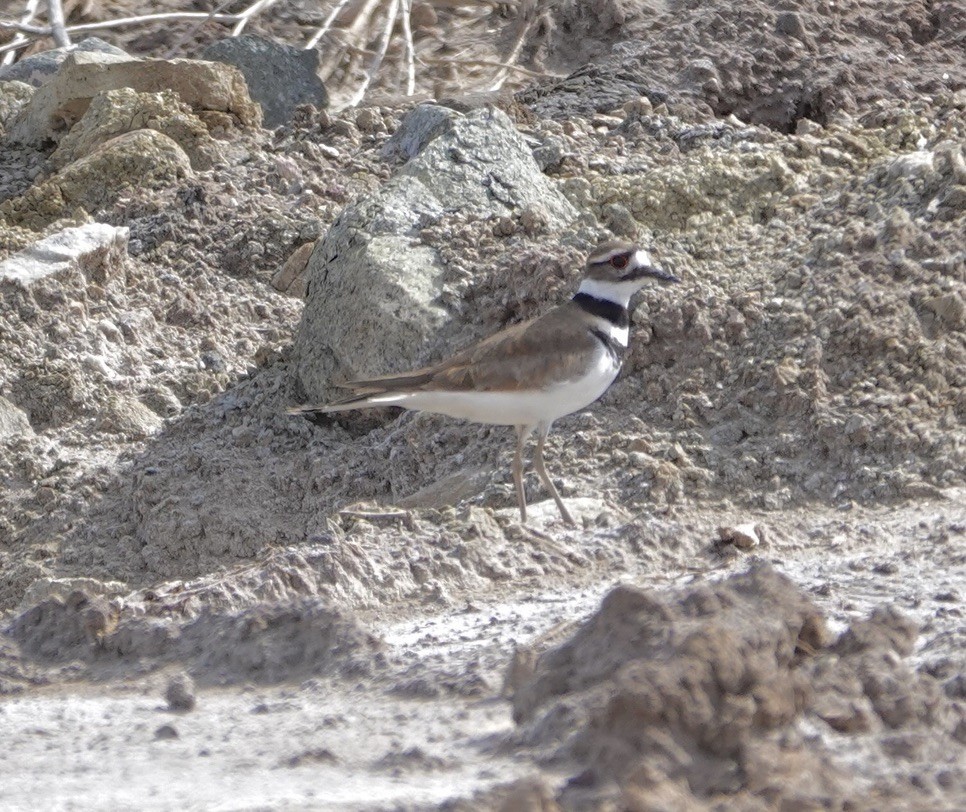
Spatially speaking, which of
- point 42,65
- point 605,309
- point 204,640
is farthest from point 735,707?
point 42,65

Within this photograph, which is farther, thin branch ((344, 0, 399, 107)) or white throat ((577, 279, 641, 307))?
thin branch ((344, 0, 399, 107))

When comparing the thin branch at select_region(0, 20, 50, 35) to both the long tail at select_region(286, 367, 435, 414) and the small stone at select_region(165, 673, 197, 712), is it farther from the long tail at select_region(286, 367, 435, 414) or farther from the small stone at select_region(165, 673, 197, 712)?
the small stone at select_region(165, 673, 197, 712)

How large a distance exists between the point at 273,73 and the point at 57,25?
1.93m

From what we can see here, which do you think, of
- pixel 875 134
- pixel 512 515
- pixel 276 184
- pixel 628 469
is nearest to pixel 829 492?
pixel 628 469

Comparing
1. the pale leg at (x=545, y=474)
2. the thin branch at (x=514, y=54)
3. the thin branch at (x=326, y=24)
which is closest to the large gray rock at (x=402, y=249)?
the pale leg at (x=545, y=474)

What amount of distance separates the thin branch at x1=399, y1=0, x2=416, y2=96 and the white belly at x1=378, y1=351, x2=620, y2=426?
5482mm

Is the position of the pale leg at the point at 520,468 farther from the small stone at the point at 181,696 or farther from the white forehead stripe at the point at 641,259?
the small stone at the point at 181,696

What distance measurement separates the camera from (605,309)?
564 cm

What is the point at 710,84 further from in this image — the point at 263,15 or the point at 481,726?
the point at 481,726

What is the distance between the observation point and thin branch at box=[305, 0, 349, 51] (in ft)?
36.1

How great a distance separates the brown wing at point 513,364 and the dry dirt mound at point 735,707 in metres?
1.72

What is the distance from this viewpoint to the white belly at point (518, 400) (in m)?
5.28

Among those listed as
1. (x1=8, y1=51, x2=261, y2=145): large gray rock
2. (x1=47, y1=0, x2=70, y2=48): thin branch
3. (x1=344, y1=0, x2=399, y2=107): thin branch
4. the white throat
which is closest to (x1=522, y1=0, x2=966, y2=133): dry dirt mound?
(x1=344, y1=0, x2=399, y2=107): thin branch

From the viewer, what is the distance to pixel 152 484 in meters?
6.32
